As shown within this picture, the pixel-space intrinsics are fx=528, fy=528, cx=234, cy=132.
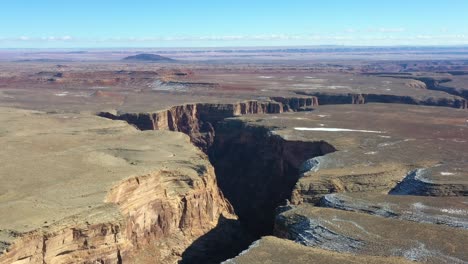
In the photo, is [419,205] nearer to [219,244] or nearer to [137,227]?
[219,244]

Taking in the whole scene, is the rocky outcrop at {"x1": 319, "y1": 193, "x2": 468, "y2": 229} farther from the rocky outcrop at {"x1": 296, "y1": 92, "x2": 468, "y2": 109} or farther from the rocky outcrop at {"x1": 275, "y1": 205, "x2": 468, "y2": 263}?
the rocky outcrop at {"x1": 296, "y1": 92, "x2": 468, "y2": 109}

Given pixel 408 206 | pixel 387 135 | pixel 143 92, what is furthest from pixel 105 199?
pixel 143 92

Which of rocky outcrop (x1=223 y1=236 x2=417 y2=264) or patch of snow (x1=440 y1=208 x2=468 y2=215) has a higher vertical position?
patch of snow (x1=440 y1=208 x2=468 y2=215)

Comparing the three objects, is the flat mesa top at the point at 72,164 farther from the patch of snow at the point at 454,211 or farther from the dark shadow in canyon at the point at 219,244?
the patch of snow at the point at 454,211

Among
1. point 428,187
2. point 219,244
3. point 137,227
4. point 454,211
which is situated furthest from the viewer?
point 219,244

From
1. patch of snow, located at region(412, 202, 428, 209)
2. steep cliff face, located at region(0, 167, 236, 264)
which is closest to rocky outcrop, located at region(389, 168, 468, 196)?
patch of snow, located at region(412, 202, 428, 209)

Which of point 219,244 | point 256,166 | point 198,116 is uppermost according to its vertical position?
point 198,116

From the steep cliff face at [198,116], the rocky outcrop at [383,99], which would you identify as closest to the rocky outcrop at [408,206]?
the steep cliff face at [198,116]

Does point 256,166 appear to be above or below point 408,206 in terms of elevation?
below
